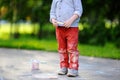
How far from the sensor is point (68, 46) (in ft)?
27.8

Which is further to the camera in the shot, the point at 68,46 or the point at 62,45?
the point at 62,45

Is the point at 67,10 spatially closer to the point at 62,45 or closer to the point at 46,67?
the point at 62,45

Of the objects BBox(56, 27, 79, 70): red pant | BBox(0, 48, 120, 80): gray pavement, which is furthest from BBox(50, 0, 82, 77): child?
BBox(0, 48, 120, 80): gray pavement

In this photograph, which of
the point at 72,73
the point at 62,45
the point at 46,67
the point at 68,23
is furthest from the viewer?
the point at 46,67

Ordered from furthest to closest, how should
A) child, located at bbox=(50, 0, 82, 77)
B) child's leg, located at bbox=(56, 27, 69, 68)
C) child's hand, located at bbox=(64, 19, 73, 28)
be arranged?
child's leg, located at bbox=(56, 27, 69, 68) → child, located at bbox=(50, 0, 82, 77) → child's hand, located at bbox=(64, 19, 73, 28)

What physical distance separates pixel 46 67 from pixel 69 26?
1.69 metres

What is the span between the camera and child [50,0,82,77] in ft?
27.5

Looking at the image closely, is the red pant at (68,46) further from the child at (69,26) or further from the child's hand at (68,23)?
the child's hand at (68,23)

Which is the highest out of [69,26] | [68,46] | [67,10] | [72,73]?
[67,10]

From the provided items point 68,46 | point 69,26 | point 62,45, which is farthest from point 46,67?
point 69,26

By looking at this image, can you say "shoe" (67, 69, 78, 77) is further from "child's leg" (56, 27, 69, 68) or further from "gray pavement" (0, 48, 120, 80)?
"child's leg" (56, 27, 69, 68)

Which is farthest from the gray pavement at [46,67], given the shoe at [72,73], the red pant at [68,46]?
the red pant at [68,46]

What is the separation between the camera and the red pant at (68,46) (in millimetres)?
8414

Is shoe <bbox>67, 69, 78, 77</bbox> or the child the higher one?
the child
